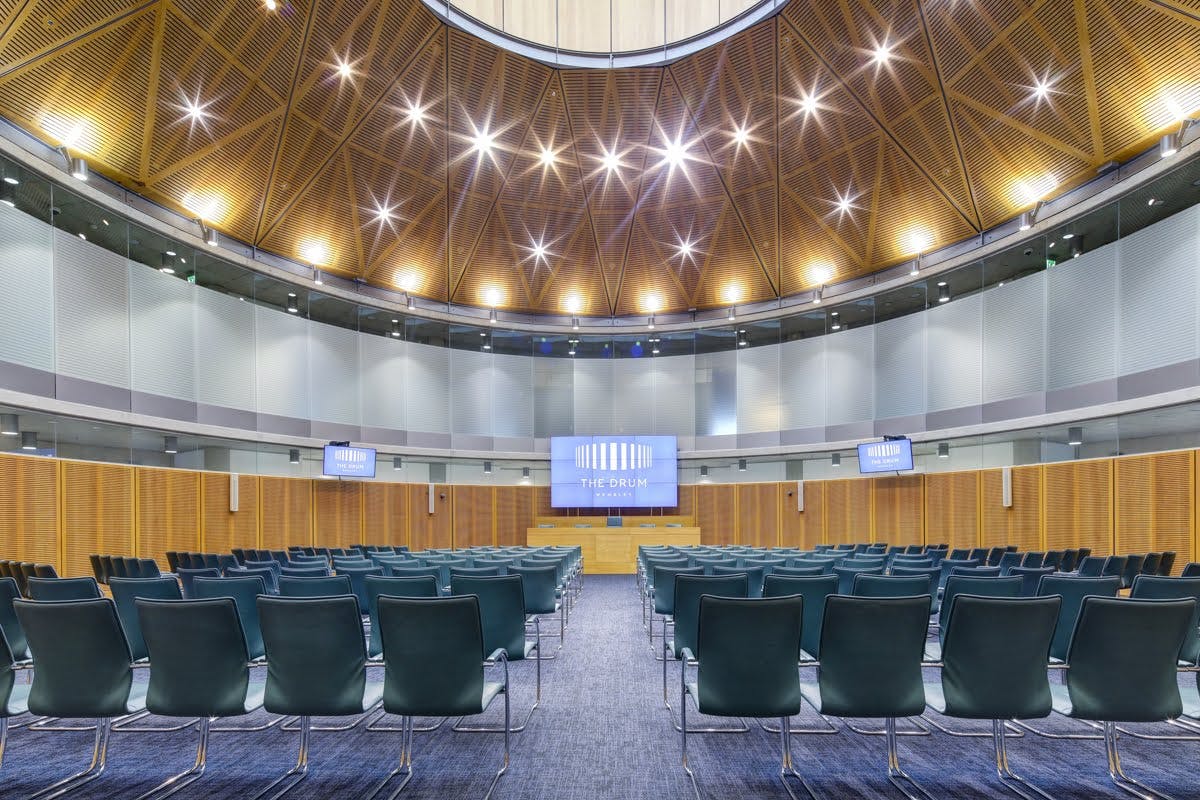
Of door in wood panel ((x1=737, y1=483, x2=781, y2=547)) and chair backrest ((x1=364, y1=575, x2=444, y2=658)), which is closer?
chair backrest ((x1=364, y1=575, x2=444, y2=658))

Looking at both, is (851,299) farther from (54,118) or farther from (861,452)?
(54,118)

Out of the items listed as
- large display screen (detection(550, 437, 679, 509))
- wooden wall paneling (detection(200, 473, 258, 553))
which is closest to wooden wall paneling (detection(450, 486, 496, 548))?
large display screen (detection(550, 437, 679, 509))

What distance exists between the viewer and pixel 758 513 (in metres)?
21.4

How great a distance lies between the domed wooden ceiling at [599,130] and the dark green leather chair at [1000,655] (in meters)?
12.8

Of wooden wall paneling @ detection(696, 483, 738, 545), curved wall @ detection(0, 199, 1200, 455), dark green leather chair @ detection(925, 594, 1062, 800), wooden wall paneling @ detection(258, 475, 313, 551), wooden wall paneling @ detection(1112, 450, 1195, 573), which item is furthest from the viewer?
wooden wall paneling @ detection(696, 483, 738, 545)

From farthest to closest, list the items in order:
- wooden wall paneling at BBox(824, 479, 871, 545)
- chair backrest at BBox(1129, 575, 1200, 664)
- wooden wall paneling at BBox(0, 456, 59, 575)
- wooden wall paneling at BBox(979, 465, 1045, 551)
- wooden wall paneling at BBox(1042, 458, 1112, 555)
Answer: wooden wall paneling at BBox(824, 479, 871, 545) → wooden wall paneling at BBox(979, 465, 1045, 551) → wooden wall paneling at BBox(1042, 458, 1112, 555) → wooden wall paneling at BBox(0, 456, 59, 575) → chair backrest at BBox(1129, 575, 1200, 664)

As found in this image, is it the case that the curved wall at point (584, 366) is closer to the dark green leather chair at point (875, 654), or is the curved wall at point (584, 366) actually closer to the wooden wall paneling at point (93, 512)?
the wooden wall paneling at point (93, 512)

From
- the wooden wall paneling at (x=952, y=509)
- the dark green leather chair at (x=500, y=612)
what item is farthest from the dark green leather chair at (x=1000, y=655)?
the wooden wall paneling at (x=952, y=509)

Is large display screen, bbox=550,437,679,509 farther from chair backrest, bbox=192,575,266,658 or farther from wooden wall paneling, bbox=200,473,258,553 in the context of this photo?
chair backrest, bbox=192,575,266,658

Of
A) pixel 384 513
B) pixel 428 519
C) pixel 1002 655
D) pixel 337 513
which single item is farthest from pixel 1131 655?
pixel 428 519

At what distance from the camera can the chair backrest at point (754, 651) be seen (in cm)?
337

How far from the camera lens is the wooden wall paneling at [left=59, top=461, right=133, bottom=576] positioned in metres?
11.2

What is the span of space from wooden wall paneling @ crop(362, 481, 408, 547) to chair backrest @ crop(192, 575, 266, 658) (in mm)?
14533

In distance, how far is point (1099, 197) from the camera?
12.9 metres
